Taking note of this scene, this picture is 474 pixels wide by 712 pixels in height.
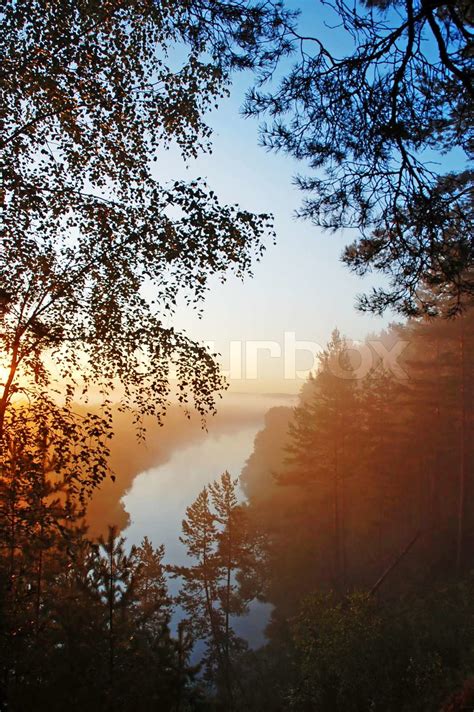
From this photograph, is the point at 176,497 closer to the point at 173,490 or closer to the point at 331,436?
the point at 173,490

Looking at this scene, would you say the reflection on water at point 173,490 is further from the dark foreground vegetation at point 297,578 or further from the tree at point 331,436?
the tree at point 331,436

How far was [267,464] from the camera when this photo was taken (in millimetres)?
55625

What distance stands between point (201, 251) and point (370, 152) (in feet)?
10.1

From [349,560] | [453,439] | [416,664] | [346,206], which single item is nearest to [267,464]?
[349,560]

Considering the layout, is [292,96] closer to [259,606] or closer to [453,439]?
[453,439]

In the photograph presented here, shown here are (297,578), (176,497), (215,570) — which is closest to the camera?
(215,570)

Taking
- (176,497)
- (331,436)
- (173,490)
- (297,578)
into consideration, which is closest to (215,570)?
(297,578)

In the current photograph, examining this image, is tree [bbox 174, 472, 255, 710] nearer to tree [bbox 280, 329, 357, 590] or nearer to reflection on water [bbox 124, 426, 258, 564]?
tree [bbox 280, 329, 357, 590]

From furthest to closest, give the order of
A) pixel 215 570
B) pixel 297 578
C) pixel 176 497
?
pixel 176 497
pixel 297 578
pixel 215 570

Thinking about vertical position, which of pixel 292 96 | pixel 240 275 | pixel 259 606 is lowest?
pixel 259 606

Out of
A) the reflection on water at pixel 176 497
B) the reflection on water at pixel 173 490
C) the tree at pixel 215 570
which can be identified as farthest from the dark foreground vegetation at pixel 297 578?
the reflection on water at pixel 173 490

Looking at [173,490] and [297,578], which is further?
[173,490]

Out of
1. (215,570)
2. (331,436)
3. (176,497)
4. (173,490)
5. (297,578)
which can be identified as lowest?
(173,490)

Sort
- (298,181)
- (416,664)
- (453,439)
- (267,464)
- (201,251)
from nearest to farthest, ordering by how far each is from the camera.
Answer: (201,251), (298,181), (416,664), (453,439), (267,464)
